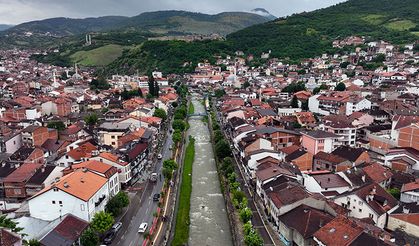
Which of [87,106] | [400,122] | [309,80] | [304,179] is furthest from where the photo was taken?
[309,80]

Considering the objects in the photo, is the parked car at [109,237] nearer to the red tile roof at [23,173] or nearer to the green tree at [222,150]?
the red tile roof at [23,173]

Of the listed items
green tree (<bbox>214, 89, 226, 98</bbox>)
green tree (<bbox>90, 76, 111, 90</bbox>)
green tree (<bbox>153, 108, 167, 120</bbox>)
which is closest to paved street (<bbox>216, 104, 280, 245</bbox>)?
green tree (<bbox>153, 108, 167, 120</bbox>)

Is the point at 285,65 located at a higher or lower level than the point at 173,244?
higher

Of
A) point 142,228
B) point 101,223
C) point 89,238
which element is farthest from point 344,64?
point 89,238

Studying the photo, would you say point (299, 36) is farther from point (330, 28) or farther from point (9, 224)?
point (9, 224)

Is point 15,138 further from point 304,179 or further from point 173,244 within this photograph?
point 304,179

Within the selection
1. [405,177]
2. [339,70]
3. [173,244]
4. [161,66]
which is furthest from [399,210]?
[161,66]
